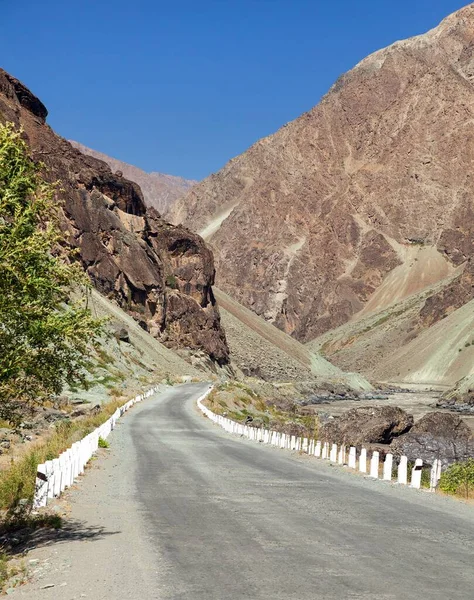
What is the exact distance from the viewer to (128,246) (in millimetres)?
100062

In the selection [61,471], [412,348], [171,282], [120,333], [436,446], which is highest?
[412,348]

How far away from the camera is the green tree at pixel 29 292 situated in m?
10.4

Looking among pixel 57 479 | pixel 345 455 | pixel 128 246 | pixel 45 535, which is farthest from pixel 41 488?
pixel 128 246

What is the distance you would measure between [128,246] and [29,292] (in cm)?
9052

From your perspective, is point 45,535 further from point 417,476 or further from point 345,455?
point 345,455

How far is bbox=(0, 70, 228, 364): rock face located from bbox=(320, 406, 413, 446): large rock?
176 feet

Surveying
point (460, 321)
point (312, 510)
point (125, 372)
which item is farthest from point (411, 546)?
point (460, 321)

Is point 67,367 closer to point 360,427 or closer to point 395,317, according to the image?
point 360,427

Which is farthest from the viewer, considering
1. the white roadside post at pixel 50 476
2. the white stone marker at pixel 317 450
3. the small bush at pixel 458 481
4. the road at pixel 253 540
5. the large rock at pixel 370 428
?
the large rock at pixel 370 428

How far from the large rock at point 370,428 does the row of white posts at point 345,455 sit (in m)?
3.23

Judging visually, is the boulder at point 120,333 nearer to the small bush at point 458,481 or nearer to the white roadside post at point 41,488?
the small bush at point 458,481

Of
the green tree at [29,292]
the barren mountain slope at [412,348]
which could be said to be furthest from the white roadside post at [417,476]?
the barren mountain slope at [412,348]

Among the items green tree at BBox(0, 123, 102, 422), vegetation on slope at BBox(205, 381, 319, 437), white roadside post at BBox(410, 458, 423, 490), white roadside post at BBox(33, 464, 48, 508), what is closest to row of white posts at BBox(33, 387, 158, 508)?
white roadside post at BBox(33, 464, 48, 508)

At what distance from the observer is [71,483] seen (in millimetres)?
16766
